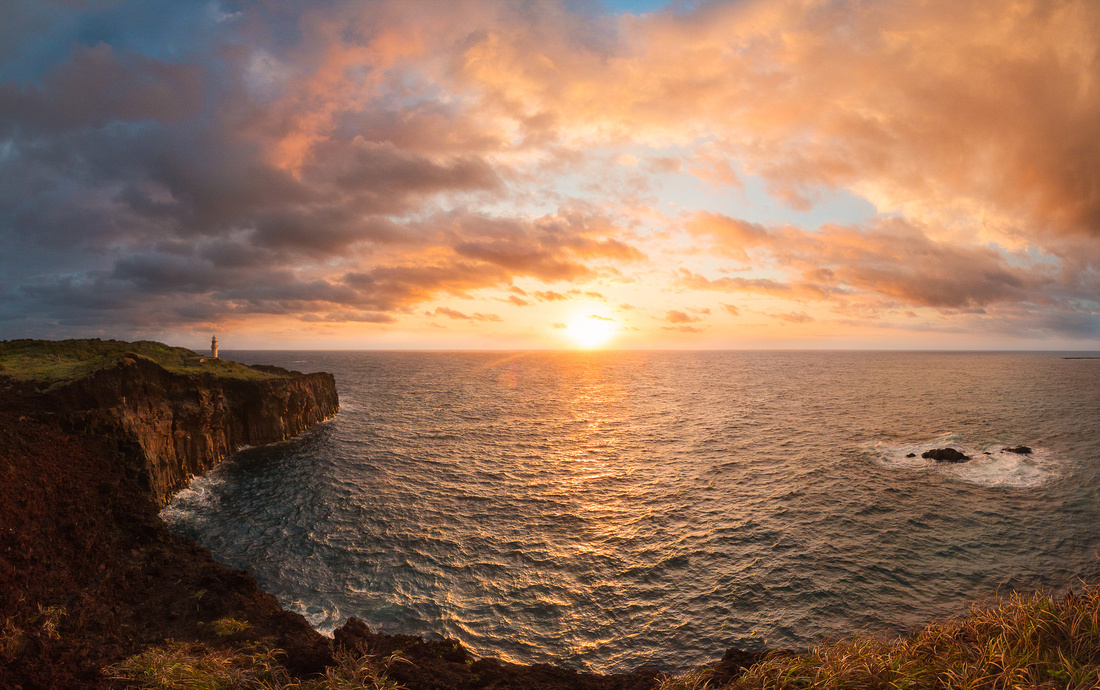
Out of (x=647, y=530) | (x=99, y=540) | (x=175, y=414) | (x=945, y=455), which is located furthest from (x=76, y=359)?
(x=945, y=455)

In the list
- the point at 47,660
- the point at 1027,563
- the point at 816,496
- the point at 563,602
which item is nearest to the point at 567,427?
the point at 816,496

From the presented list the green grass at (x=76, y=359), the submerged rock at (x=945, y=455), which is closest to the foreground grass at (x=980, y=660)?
the green grass at (x=76, y=359)

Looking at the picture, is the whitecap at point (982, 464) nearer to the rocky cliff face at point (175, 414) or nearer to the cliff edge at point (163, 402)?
the rocky cliff face at point (175, 414)

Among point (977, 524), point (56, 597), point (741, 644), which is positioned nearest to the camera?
point (56, 597)

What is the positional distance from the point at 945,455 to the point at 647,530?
3765cm

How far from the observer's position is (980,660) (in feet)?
29.9

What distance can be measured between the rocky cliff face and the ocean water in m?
2.74

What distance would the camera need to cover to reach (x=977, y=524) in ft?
102

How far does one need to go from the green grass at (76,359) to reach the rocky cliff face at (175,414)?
5.62 feet

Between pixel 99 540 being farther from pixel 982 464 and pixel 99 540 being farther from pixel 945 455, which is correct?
pixel 982 464

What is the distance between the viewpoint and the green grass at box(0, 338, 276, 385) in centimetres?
3034

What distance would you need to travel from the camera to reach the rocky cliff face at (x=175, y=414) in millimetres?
27938

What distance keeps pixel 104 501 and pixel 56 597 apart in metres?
8.11

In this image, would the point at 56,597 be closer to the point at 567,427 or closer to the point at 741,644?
the point at 741,644
